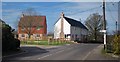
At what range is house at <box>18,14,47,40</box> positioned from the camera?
94.9 metres

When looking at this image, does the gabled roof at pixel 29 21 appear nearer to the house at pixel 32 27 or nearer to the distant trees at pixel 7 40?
the house at pixel 32 27

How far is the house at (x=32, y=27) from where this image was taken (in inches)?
3738

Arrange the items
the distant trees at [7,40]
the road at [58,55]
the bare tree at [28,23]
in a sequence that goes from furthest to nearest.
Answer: the bare tree at [28,23] → the distant trees at [7,40] → the road at [58,55]

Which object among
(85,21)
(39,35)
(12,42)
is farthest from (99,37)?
(12,42)

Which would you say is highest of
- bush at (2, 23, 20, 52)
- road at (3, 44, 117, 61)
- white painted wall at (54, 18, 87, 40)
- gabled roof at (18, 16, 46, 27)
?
gabled roof at (18, 16, 46, 27)

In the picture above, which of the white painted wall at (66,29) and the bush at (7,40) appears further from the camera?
the white painted wall at (66,29)

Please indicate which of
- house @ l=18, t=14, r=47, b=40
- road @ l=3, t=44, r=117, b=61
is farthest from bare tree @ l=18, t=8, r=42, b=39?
road @ l=3, t=44, r=117, b=61

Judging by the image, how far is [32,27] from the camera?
98938mm

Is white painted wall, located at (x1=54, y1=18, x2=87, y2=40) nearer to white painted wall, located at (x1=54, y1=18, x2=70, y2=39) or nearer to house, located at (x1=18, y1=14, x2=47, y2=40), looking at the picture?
white painted wall, located at (x1=54, y1=18, x2=70, y2=39)

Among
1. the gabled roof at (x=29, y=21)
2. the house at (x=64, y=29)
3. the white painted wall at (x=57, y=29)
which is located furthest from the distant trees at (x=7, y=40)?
the white painted wall at (x=57, y=29)

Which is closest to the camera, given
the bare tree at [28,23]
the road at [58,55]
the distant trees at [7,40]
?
the road at [58,55]

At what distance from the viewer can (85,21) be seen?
108m

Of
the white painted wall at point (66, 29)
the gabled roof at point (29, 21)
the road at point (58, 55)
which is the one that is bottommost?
the road at point (58, 55)

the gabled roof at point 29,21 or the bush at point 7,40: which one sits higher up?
the gabled roof at point 29,21
